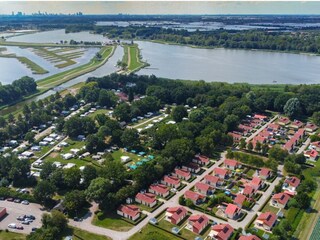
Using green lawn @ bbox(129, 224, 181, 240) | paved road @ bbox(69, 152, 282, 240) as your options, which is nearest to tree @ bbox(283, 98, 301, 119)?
paved road @ bbox(69, 152, 282, 240)

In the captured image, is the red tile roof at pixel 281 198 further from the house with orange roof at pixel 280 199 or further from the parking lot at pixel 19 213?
the parking lot at pixel 19 213

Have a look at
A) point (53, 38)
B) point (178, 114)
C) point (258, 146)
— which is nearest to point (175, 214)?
point (258, 146)

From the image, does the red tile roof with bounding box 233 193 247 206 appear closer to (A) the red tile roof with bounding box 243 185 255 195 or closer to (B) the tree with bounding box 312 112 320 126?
(A) the red tile roof with bounding box 243 185 255 195

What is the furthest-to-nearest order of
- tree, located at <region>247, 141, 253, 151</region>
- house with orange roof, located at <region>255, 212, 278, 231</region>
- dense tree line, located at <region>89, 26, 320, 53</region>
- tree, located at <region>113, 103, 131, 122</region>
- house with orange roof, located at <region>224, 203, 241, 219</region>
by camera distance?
dense tree line, located at <region>89, 26, 320, 53</region> → tree, located at <region>113, 103, 131, 122</region> → tree, located at <region>247, 141, 253, 151</region> → house with orange roof, located at <region>224, 203, 241, 219</region> → house with orange roof, located at <region>255, 212, 278, 231</region>

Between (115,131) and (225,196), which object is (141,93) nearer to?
(115,131)

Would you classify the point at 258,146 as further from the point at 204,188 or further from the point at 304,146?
the point at 204,188

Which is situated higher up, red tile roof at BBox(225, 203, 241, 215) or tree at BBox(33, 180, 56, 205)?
tree at BBox(33, 180, 56, 205)

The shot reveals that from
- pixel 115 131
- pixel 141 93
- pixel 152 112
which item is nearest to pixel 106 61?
pixel 141 93

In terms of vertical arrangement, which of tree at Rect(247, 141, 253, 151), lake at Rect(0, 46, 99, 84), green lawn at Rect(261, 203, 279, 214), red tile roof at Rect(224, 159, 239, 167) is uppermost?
lake at Rect(0, 46, 99, 84)
